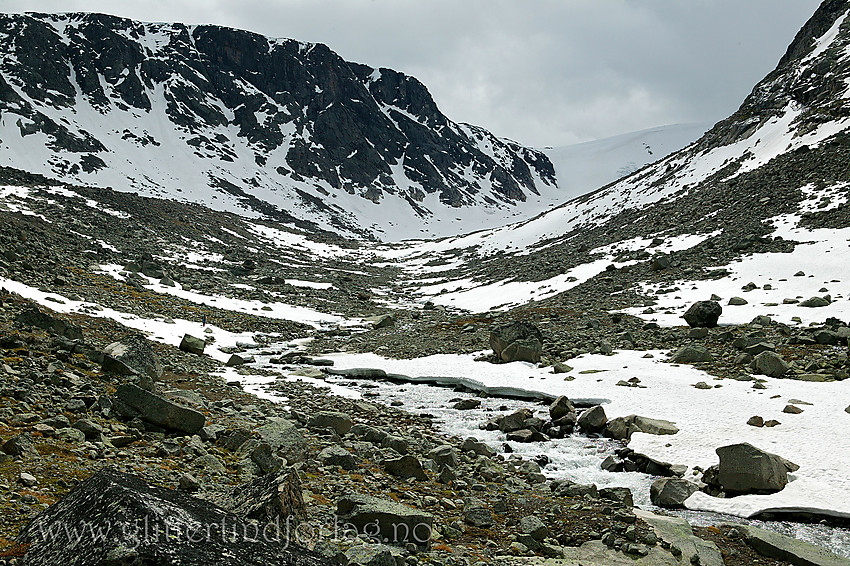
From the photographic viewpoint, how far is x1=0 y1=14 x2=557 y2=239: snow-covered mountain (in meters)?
112

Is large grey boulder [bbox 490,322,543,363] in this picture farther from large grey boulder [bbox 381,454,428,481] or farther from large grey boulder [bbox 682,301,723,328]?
large grey boulder [bbox 381,454,428,481]

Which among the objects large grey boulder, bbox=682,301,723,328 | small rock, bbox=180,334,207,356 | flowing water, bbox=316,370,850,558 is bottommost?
flowing water, bbox=316,370,850,558

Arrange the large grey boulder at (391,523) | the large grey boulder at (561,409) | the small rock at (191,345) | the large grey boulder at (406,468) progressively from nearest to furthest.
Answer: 1. the large grey boulder at (391,523)
2. the large grey boulder at (406,468)
3. the large grey boulder at (561,409)
4. the small rock at (191,345)

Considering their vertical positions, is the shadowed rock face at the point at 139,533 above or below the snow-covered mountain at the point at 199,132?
below

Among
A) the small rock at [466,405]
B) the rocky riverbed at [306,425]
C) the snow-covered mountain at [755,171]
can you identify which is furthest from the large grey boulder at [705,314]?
the snow-covered mountain at [755,171]

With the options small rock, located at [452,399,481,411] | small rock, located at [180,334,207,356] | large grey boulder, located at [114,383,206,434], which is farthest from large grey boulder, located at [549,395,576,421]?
small rock, located at [180,334,207,356]

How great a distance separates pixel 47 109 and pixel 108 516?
15279 centimetres

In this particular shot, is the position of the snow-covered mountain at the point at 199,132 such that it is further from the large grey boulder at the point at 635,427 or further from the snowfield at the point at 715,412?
the large grey boulder at the point at 635,427

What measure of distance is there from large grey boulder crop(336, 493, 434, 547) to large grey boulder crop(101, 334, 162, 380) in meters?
8.20

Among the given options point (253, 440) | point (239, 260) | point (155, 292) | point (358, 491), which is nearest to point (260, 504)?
point (358, 491)

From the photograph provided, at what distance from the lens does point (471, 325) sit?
3178 centimetres

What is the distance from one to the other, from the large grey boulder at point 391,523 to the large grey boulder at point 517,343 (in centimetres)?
1547

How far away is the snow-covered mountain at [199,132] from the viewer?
112375 mm

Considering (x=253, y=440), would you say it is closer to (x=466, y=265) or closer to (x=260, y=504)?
(x=260, y=504)
